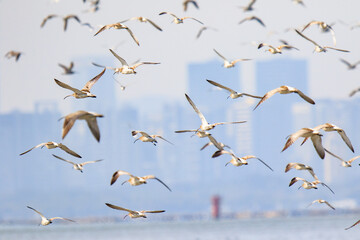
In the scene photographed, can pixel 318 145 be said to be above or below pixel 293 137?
below

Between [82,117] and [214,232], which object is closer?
[82,117]

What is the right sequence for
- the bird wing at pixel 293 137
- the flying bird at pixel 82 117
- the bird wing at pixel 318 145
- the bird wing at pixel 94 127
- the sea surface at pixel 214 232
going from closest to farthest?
the bird wing at pixel 94 127 < the flying bird at pixel 82 117 < the bird wing at pixel 293 137 < the bird wing at pixel 318 145 < the sea surface at pixel 214 232

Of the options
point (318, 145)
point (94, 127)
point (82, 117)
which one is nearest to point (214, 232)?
point (318, 145)

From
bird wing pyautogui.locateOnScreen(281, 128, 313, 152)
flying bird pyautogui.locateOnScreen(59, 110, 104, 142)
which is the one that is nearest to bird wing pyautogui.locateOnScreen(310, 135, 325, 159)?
bird wing pyautogui.locateOnScreen(281, 128, 313, 152)

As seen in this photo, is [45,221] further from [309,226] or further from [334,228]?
[309,226]

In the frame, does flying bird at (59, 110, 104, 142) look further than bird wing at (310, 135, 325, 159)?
No

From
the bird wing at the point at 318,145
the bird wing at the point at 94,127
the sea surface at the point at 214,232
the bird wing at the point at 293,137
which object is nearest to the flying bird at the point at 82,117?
the bird wing at the point at 94,127

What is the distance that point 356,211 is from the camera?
172500mm

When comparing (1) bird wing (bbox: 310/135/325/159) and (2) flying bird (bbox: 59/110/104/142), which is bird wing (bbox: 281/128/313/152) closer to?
(1) bird wing (bbox: 310/135/325/159)

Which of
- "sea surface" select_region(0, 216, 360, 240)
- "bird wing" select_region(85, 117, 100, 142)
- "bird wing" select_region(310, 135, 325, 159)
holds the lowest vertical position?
"sea surface" select_region(0, 216, 360, 240)

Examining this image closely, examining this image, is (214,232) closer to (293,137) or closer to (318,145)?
(318,145)

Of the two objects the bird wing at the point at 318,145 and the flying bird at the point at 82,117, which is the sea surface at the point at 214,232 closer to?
the bird wing at the point at 318,145

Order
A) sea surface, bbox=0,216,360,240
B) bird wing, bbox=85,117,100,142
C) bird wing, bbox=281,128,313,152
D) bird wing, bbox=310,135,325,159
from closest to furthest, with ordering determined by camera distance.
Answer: bird wing, bbox=85,117,100,142 → bird wing, bbox=281,128,313,152 → bird wing, bbox=310,135,325,159 → sea surface, bbox=0,216,360,240

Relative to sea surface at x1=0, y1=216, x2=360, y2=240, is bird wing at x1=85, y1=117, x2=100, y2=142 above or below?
above
